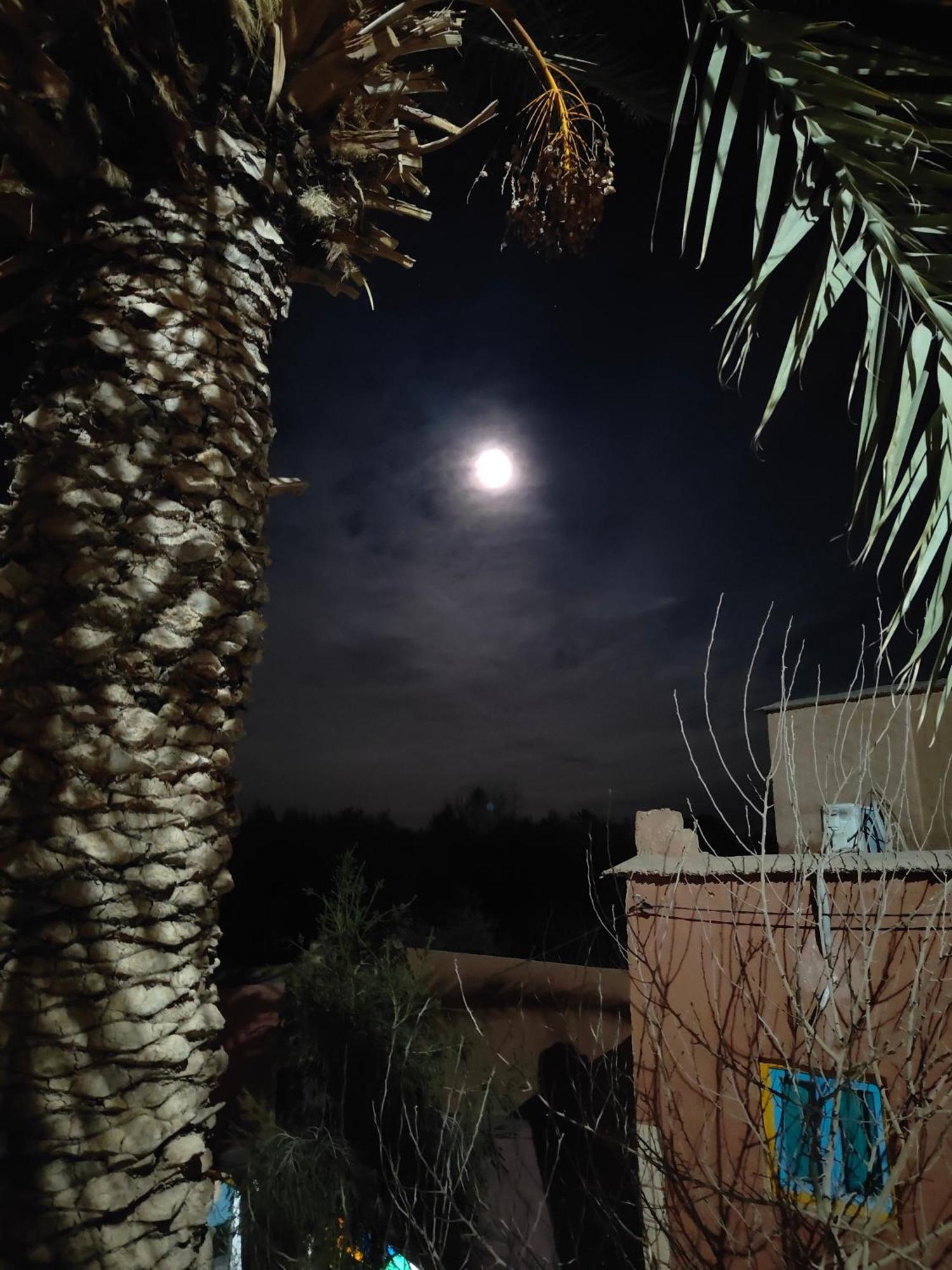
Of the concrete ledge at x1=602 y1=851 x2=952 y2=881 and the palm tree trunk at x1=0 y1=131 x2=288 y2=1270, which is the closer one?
the palm tree trunk at x1=0 y1=131 x2=288 y2=1270

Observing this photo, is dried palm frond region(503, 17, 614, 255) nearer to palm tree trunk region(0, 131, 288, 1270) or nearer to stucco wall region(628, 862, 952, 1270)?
palm tree trunk region(0, 131, 288, 1270)

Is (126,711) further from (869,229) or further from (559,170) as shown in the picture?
(559,170)

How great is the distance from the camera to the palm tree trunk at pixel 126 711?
4.86 ft

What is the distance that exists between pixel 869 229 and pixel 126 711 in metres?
2.30

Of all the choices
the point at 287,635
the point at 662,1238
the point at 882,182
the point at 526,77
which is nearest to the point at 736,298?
the point at 882,182

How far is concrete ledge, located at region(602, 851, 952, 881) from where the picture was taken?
393cm

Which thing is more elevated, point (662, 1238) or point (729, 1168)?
point (729, 1168)

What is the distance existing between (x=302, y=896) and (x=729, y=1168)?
1772 cm

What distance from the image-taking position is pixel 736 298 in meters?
2.31

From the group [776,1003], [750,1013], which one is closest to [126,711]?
[776,1003]

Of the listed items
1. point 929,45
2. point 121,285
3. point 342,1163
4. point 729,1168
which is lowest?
point 342,1163

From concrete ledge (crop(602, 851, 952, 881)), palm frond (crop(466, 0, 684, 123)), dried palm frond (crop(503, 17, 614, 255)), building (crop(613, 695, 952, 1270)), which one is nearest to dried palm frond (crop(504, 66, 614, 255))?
dried palm frond (crop(503, 17, 614, 255))

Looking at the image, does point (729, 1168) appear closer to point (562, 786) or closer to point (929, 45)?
point (929, 45)

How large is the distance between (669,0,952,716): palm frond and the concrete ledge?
162 cm
